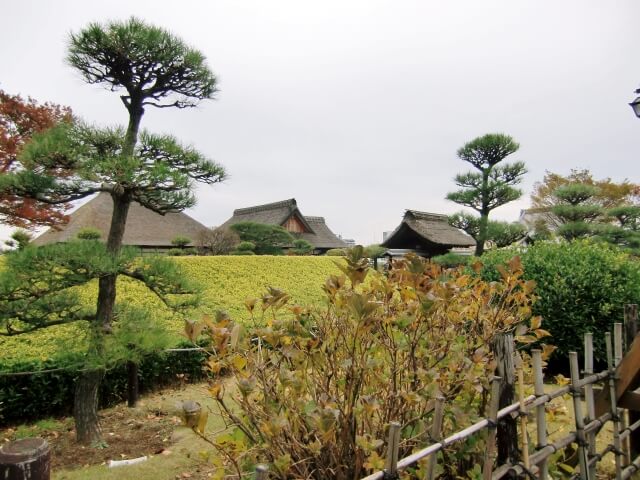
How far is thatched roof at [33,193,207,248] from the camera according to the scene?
13859mm

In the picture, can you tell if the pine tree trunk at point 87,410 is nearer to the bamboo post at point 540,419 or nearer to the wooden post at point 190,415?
the wooden post at point 190,415

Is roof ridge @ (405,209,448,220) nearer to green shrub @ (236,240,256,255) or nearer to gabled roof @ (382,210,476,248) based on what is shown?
gabled roof @ (382,210,476,248)

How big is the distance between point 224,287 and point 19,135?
5.90 m

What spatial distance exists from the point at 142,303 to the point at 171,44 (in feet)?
17.3

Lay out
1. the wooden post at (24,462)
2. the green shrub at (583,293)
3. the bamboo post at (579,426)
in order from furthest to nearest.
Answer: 1. the green shrub at (583,293)
2. the bamboo post at (579,426)
3. the wooden post at (24,462)

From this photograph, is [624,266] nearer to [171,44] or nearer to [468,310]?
[468,310]

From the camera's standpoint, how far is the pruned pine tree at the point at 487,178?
12.7 m

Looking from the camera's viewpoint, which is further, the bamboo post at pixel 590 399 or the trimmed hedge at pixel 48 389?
the trimmed hedge at pixel 48 389

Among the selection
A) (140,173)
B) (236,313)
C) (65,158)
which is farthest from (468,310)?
(236,313)

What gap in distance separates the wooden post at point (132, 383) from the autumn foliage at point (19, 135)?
5.78 metres

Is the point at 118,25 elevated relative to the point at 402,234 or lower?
elevated

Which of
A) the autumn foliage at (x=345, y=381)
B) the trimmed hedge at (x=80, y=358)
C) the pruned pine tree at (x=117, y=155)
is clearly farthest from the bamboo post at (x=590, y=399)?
the pruned pine tree at (x=117, y=155)

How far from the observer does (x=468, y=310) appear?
2150mm

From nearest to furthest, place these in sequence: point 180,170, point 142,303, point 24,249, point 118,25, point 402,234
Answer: point 24,249 → point 118,25 → point 180,170 → point 142,303 → point 402,234
